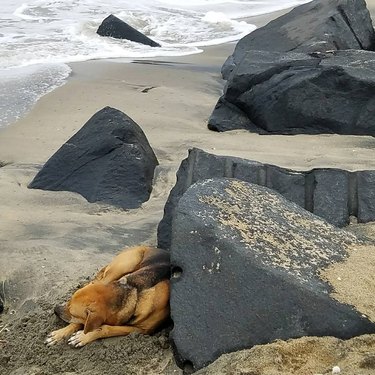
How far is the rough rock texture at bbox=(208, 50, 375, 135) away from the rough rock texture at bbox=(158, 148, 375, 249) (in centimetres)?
271

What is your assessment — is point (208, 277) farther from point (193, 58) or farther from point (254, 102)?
point (193, 58)

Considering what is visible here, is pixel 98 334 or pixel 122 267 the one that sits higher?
pixel 122 267

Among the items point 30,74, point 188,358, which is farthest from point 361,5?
point 188,358

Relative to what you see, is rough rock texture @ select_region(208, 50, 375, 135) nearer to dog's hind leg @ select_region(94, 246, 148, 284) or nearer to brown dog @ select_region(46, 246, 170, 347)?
dog's hind leg @ select_region(94, 246, 148, 284)

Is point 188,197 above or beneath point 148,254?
above

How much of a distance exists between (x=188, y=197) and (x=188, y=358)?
825 millimetres

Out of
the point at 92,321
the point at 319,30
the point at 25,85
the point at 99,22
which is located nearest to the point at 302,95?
the point at 319,30

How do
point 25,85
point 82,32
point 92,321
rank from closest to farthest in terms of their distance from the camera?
point 92,321 < point 25,85 < point 82,32

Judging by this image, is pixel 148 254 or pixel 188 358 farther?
pixel 148 254

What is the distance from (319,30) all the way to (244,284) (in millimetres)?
6793

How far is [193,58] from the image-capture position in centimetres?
1231

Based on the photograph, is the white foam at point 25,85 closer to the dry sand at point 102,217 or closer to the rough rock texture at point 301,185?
the dry sand at point 102,217

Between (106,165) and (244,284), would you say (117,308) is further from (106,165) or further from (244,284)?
(106,165)

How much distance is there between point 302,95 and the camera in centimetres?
725
